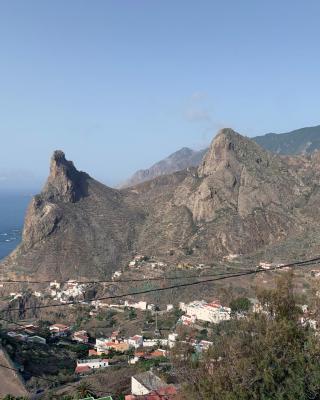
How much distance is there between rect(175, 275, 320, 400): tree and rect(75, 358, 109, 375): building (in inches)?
651

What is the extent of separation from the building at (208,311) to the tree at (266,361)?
2584cm

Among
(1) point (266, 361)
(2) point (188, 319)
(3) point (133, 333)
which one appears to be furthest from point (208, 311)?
(1) point (266, 361)

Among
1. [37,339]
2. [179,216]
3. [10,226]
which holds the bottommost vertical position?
[37,339]

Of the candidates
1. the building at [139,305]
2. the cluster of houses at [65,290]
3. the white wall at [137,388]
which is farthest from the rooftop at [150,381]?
the cluster of houses at [65,290]

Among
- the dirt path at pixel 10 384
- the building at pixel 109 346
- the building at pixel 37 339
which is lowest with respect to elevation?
the building at pixel 109 346

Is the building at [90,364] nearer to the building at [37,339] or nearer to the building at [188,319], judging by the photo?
the building at [37,339]

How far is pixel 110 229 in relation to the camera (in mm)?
66000

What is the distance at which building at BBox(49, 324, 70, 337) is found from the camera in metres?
39.7

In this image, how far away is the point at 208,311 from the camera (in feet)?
135

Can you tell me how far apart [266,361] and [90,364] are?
64.6ft

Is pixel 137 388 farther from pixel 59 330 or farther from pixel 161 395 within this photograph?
pixel 59 330

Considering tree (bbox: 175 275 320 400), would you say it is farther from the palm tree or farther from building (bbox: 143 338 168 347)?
building (bbox: 143 338 168 347)

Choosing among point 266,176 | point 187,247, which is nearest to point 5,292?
point 187,247

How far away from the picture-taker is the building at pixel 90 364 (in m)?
29.0
